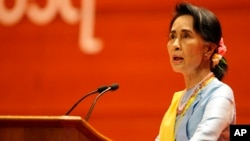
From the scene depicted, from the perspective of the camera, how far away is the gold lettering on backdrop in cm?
327

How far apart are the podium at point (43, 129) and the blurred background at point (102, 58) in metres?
1.66

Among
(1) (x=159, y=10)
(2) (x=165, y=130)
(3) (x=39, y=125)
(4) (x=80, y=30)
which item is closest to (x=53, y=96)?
(4) (x=80, y=30)

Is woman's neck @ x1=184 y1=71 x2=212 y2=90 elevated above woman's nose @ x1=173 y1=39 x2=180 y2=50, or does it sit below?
below

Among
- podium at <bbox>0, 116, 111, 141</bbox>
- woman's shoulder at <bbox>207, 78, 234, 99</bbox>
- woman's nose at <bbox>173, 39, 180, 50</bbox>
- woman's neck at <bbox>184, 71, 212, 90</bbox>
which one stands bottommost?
podium at <bbox>0, 116, 111, 141</bbox>

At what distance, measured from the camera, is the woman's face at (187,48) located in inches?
79.2

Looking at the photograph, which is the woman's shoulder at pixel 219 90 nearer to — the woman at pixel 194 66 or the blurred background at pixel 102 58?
the woman at pixel 194 66

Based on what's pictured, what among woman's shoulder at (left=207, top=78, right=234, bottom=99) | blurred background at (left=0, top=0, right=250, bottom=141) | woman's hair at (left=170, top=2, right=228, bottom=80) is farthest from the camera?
blurred background at (left=0, top=0, right=250, bottom=141)

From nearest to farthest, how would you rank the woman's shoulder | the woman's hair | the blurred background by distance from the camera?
the woman's shoulder
the woman's hair
the blurred background

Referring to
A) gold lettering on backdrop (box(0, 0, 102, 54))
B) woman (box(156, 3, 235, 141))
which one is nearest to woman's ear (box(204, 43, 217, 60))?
woman (box(156, 3, 235, 141))

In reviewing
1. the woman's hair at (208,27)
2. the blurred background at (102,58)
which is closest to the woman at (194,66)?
the woman's hair at (208,27)

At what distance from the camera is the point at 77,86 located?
3.32 m

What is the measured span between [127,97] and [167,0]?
2.12 ft

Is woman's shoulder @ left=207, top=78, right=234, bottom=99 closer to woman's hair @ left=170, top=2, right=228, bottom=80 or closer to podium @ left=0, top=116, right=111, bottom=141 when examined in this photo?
woman's hair @ left=170, top=2, right=228, bottom=80

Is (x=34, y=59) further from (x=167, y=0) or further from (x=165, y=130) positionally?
(x=165, y=130)
